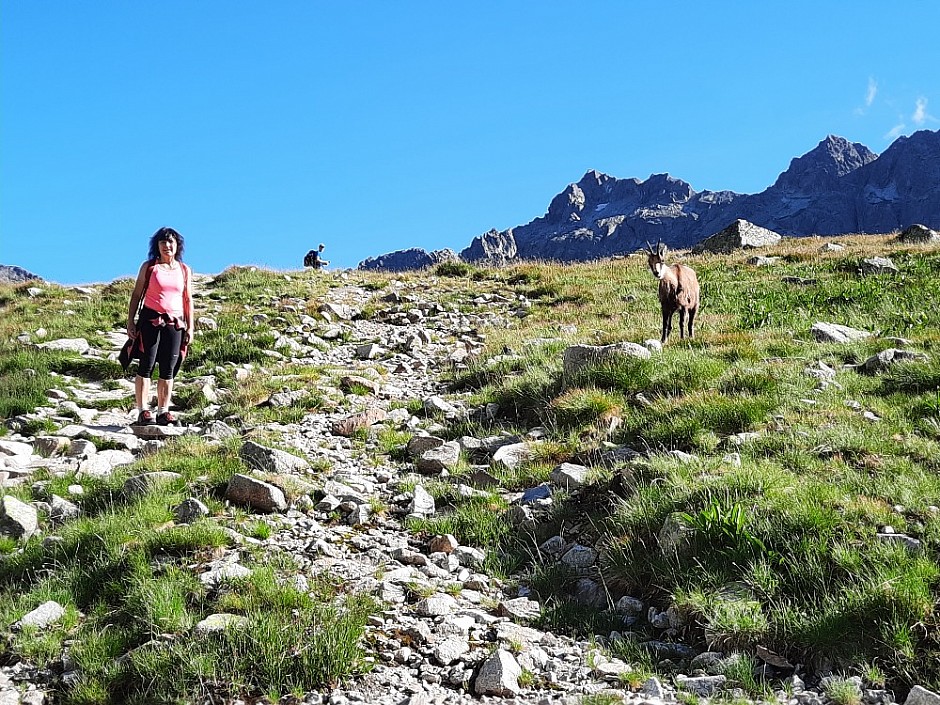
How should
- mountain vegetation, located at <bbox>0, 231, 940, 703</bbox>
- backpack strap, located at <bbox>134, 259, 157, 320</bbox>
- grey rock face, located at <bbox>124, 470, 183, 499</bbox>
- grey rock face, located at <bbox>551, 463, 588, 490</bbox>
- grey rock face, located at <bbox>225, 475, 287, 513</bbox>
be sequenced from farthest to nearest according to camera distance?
backpack strap, located at <bbox>134, 259, 157, 320</bbox>, grey rock face, located at <bbox>551, 463, 588, 490</bbox>, grey rock face, located at <bbox>124, 470, 183, 499</bbox>, grey rock face, located at <bbox>225, 475, 287, 513</bbox>, mountain vegetation, located at <bbox>0, 231, 940, 703</bbox>

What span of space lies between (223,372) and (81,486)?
19.2 feet

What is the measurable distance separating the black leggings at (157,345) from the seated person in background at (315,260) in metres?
19.1

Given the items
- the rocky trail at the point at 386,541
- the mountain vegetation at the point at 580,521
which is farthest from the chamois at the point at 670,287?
the rocky trail at the point at 386,541

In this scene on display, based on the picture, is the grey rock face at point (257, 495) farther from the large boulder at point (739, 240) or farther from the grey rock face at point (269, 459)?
the large boulder at point (739, 240)

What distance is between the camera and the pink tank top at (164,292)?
9828mm

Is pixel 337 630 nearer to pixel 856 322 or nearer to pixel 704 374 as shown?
pixel 704 374

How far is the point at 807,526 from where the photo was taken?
4891 millimetres

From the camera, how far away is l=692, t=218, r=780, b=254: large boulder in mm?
32031

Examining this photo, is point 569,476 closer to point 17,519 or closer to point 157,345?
point 17,519

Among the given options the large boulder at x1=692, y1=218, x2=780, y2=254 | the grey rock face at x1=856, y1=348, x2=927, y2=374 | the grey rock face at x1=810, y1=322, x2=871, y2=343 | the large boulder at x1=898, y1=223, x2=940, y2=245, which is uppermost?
the large boulder at x1=692, y1=218, x2=780, y2=254

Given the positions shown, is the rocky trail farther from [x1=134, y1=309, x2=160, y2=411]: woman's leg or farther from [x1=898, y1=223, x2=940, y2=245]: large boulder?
[x1=898, y1=223, x2=940, y2=245]: large boulder

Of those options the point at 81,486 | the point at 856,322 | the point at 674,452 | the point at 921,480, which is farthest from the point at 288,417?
the point at 856,322

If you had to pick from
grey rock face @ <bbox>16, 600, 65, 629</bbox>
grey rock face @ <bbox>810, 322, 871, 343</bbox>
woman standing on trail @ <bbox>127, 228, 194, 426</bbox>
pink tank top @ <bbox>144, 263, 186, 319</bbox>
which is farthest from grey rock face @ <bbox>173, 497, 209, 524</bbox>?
grey rock face @ <bbox>810, 322, 871, 343</bbox>

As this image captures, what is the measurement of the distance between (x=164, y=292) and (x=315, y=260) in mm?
19916
